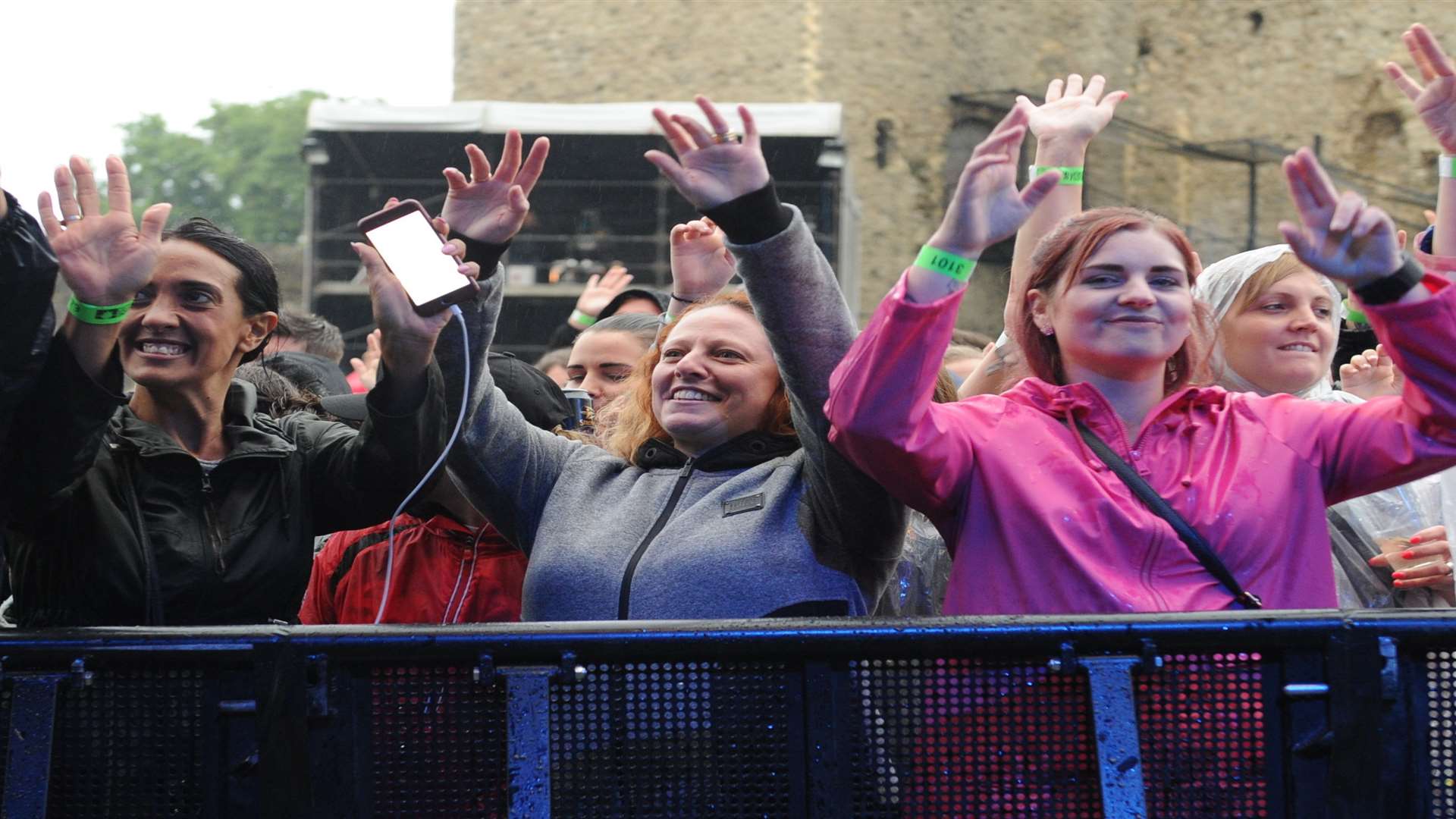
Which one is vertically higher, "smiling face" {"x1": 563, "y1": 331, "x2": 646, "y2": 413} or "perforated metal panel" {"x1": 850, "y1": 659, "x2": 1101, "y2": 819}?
"perforated metal panel" {"x1": 850, "y1": 659, "x2": 1101, "y2": 819}

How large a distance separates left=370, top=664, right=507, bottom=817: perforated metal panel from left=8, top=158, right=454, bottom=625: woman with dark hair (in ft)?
2.16

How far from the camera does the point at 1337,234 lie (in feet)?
6.91

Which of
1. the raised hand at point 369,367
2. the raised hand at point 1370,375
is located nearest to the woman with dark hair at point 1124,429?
the raised hand at point 1370,375

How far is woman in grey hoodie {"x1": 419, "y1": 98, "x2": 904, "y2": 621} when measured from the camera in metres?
2.39

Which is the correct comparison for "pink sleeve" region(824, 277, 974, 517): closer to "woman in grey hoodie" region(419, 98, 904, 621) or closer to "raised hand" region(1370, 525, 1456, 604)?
"woman in grey hoodie" region(419, 98, 904, 621)

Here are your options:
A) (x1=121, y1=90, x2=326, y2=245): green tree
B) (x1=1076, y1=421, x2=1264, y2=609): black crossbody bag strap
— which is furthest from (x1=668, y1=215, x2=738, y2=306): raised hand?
(x1=121, y1=90, x2=326, y2=245): green tree

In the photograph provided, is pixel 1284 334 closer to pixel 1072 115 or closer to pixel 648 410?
pixel 1072 115

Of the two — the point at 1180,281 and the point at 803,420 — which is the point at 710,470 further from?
the point at 1180,281

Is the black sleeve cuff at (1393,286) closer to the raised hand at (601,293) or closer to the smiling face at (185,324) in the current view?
the smiling face at (185,324)

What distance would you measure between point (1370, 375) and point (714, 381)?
6.54 ft

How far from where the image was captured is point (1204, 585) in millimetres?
2178

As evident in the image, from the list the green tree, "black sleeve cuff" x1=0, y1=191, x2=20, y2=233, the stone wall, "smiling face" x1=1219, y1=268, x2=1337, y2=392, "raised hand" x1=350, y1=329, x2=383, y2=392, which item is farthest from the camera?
the green tree

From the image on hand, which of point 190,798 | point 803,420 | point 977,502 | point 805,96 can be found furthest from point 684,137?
point 805,96

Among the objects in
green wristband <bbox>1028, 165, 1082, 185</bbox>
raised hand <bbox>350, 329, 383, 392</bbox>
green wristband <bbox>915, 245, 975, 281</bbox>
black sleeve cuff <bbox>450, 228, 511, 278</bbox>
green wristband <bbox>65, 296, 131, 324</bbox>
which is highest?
green wristband <bbox>1028, 165, 1082, 185</bbox>
